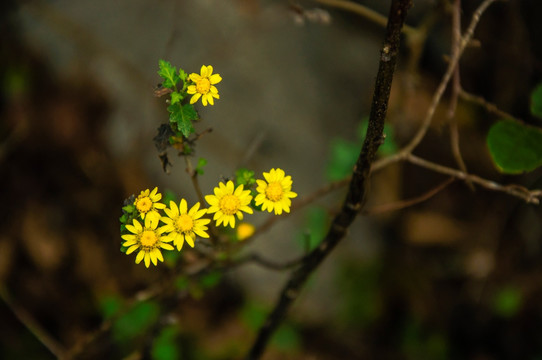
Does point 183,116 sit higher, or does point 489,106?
point 489,106

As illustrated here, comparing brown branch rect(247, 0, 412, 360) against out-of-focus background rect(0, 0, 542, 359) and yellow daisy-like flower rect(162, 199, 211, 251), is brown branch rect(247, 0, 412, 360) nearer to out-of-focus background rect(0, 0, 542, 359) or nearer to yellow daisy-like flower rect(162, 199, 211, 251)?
yellow daisy-like flower rect(162, 199, 211, 251)

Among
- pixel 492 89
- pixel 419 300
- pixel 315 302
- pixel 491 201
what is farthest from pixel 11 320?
pixel 492 89

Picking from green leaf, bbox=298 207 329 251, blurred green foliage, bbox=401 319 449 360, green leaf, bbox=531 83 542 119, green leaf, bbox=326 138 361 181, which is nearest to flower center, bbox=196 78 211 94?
green leaf, bbox=531 83 542 119

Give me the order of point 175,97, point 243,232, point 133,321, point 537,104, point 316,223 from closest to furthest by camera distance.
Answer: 1. point 175,97
2. point 537,104
3. point 243,232
4. point 133,321
5. point 316,223

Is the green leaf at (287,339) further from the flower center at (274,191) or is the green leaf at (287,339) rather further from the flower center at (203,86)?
the flower center at (203,86)

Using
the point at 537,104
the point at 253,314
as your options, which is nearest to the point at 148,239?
the point at 537,104

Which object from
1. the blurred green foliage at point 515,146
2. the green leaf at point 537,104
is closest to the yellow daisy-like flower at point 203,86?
the blurred green foliage at point 515,146

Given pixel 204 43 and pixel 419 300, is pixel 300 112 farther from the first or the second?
pixel 419 300

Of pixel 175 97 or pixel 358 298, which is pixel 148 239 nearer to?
pixel 175 97
